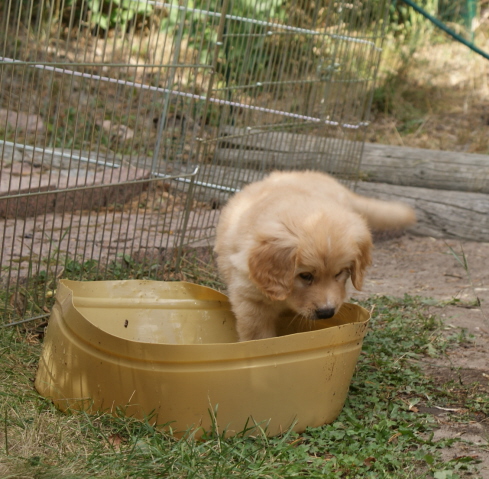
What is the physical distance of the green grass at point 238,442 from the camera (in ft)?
6.77

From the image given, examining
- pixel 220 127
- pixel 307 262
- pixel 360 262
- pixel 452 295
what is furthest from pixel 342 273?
pixel 220 127

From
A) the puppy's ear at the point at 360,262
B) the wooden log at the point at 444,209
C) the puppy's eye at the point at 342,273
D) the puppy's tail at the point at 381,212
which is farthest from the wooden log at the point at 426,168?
the puppy's eye at the point at 342,273

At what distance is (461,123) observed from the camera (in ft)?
24.3

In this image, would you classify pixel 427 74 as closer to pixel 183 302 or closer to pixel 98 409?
pixel 183 302

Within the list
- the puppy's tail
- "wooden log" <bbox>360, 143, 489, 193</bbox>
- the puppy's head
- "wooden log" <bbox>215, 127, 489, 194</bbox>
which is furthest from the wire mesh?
the puppy's head

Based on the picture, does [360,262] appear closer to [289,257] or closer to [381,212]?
[289,257]

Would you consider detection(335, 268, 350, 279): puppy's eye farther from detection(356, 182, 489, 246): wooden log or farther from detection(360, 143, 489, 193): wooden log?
detection(360, 143, 489, 193): wooden log

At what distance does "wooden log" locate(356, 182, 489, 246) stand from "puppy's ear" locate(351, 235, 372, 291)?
2663mm

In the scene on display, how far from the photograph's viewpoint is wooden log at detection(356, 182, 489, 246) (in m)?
A: 5.25

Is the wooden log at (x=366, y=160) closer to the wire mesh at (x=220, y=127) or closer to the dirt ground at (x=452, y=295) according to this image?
the wire mesh at (x=220, y=127)

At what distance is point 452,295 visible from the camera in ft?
13.1

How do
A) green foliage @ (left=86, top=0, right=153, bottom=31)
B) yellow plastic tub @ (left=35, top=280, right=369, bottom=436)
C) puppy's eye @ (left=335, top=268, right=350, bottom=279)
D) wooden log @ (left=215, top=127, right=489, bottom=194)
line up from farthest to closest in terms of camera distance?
wooden log @ (left=215, top=127, right=489, bottom=194) < green foliage @ (left=86, top=0, right=153, bottom=31) < puppy's eye @ (left=335, top=268, right=350, bottom=279) < yellow plastic tub @ (left=35, top=280, right=369, bottom=436)

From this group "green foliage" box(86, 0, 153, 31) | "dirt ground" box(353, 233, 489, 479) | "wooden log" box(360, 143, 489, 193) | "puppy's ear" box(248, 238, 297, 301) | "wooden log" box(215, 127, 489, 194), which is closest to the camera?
"dirt ground" box(353, 233, 489, 479)

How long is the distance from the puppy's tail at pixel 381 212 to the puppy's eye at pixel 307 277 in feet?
4.11
